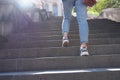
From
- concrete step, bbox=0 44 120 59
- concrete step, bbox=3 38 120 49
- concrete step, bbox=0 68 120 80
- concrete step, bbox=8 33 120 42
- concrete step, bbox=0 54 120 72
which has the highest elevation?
concrete step, bbox=8 33 120 42

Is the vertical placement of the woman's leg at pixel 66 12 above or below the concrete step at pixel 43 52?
above

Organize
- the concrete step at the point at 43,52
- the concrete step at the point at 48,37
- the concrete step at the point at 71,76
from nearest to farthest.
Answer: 1. the concrete step at the point at 71,76
2. the concrete step at the point at 43,52
3. the concrete step at the point at 48,37

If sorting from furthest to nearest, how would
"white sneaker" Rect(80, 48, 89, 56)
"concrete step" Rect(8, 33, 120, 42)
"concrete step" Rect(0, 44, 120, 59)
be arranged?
"concrete step" Rect(8, 33, 120, 42), "concrete step" Rect(0, 44, 120, 59), "white sneaker" Rect(80, 48, 89, 56)

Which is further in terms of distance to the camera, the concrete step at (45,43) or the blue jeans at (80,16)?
the concrete step at (45,43)

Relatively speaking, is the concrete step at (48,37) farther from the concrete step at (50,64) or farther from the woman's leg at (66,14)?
the concrete step at (50,64)

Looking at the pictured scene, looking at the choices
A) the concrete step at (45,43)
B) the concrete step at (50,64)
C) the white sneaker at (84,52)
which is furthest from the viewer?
the concrete step at (45,43)

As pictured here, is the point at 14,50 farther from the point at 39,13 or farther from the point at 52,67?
the point at 39,13

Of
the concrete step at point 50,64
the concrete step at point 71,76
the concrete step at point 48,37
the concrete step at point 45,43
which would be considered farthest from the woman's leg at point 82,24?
the concrete step at point 48,37

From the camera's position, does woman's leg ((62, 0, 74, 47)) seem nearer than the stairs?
No

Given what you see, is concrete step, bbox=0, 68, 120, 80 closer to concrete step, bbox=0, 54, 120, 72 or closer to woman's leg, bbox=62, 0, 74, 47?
concrete step, bbox=0, 54, 120, 72

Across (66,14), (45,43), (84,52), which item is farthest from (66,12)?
(45,43)

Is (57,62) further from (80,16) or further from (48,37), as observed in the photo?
(48,37)

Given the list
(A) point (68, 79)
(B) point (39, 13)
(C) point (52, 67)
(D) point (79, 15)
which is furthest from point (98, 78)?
(B) point (39, 13)

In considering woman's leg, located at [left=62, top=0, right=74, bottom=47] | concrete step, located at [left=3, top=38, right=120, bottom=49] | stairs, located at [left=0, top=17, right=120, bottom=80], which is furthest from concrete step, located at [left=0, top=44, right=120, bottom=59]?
concrete step, located at [left=3, top=38, right=120, bottom=49]
